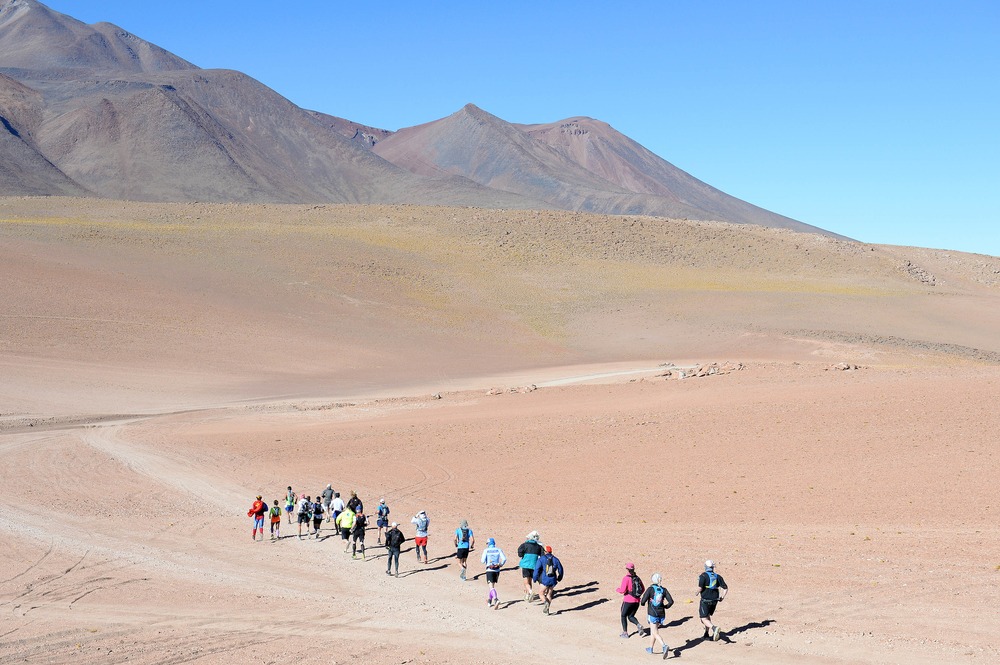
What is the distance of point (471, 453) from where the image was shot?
1031 inches

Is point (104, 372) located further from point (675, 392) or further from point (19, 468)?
point (675, 392)

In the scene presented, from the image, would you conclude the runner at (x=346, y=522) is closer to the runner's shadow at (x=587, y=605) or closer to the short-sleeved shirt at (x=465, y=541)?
the short-sleeved shirt at (x=465, y=541)

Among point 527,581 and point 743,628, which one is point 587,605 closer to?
point 527,581

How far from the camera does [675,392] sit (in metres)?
32.0

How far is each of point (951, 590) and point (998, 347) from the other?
143 ft

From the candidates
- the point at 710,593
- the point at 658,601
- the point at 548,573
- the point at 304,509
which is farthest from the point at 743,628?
the point at 304,509

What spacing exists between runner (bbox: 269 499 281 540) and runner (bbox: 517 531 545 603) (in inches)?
251

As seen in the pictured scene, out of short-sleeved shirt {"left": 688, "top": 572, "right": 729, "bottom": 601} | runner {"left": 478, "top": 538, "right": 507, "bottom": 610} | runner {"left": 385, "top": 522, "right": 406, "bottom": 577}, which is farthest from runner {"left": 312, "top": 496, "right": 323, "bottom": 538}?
short-sleeved shirt {"left": 688, "top": 572, "right": 729, "bottom": 601}

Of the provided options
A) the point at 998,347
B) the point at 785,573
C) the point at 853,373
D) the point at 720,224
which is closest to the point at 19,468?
the point at 785,573

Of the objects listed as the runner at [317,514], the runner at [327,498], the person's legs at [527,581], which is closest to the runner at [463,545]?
the person's legs at [527,581]

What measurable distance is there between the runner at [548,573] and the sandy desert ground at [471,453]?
35cm

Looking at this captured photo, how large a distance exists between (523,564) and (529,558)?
0.43ft

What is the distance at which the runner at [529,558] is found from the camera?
14156 mm

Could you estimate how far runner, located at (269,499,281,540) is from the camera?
1884 cm
